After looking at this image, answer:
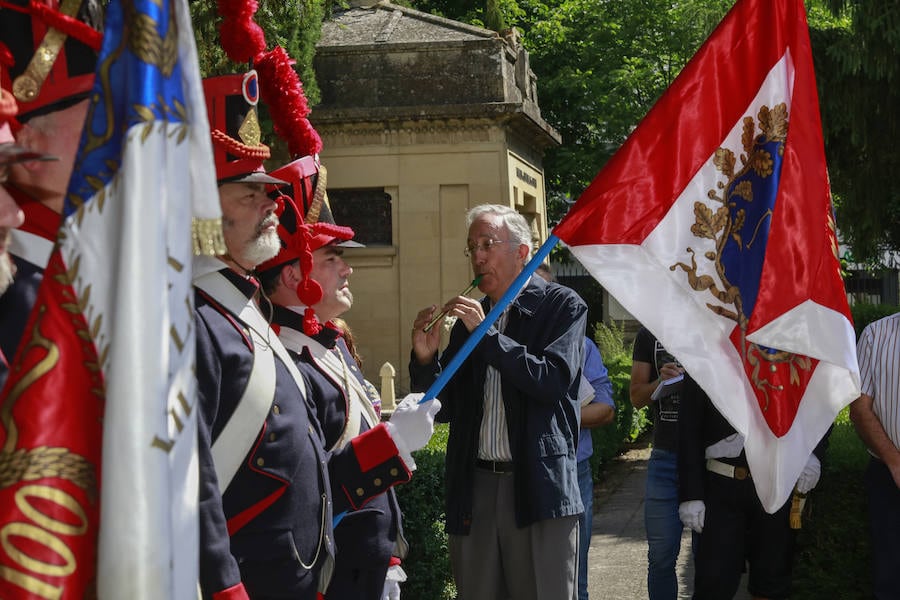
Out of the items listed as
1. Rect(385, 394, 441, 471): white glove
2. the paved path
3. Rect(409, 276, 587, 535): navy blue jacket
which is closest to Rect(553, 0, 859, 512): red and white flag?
Rect(409, 276, 587, 535): navy blue jacket

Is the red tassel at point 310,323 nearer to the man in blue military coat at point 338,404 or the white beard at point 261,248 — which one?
the man in blue military coat at point 338,404

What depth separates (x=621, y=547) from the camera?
9219mm

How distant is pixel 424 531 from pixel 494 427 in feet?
5.70

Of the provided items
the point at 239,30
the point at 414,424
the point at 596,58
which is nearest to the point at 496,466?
the point at 414,424

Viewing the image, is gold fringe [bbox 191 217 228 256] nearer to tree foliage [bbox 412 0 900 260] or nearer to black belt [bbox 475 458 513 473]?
black belt [bbox 475 458 513 473]

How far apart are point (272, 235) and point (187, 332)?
166 cm

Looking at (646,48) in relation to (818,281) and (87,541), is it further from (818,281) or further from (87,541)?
(87,541)

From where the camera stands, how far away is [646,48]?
85.5 feet

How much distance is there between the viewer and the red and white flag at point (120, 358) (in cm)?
198

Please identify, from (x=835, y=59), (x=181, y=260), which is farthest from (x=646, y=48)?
(x=181, y=260)

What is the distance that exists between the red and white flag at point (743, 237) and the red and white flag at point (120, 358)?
2.45m

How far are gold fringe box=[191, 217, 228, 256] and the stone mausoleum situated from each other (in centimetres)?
1818

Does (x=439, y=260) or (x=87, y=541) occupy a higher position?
(x=439, y=260)

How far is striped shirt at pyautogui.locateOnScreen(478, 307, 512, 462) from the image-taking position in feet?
16.8
